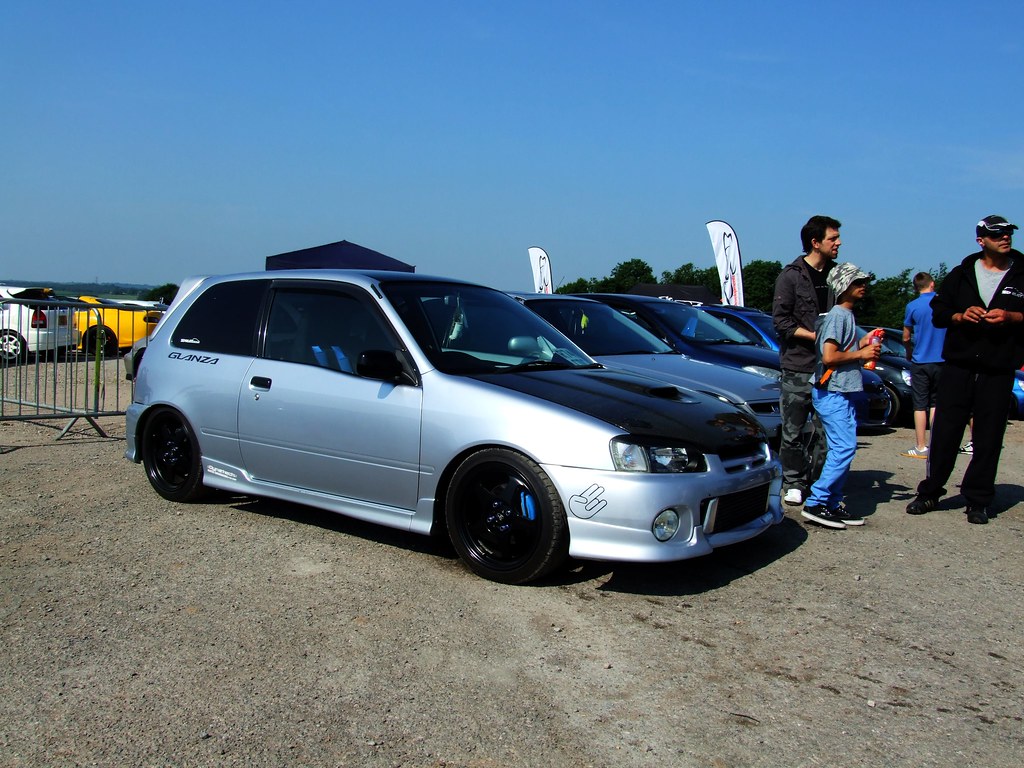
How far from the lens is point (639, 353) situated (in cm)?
822

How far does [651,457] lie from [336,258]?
1376 cm

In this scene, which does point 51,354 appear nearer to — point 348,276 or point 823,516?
point 348,276

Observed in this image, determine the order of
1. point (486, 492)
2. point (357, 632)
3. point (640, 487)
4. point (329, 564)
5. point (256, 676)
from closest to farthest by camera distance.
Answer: point (256, 676) → point (357, 632) → point (640, 487) → point (486, 492) → point (329, 564)

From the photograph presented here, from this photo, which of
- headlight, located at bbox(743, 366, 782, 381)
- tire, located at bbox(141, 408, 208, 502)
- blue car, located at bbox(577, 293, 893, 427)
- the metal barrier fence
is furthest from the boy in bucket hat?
the metal barrier fence

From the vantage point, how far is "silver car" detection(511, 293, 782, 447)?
24.5ft

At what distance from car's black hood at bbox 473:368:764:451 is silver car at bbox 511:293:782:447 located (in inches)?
71.4

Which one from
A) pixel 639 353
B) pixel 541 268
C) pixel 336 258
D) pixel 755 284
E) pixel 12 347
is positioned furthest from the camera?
pixel 755 284

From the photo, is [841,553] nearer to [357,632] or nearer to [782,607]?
[782,607]

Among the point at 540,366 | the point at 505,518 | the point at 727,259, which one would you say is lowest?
the point at 505,518

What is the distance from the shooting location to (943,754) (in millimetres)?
2955

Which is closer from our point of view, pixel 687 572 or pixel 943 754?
pixel 943 754

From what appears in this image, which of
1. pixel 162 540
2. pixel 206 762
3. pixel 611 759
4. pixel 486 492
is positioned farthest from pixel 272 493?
pixel 611 759

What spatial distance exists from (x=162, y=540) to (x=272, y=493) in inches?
26.1

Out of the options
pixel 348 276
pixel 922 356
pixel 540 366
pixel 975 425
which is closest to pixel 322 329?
pixel 348 276
